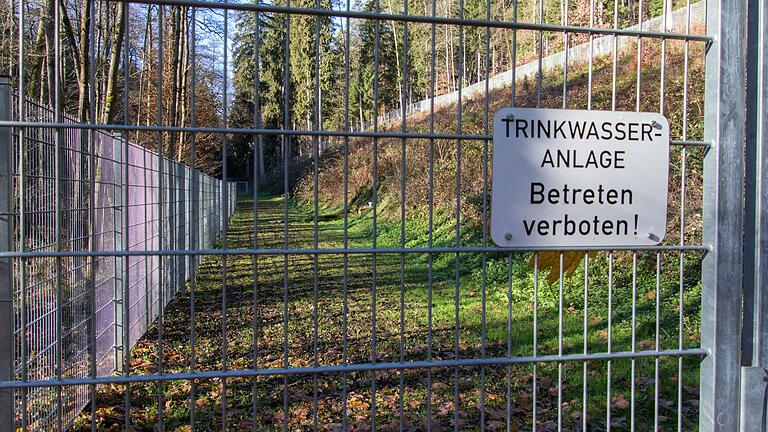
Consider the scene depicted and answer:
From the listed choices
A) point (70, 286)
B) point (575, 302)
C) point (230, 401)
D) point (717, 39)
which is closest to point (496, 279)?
point (575, 302)

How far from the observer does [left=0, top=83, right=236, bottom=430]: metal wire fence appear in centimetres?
259

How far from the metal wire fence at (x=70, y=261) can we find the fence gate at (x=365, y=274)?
0.10 feet

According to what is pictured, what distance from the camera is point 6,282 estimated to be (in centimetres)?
229

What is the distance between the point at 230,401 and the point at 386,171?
23.9 feet

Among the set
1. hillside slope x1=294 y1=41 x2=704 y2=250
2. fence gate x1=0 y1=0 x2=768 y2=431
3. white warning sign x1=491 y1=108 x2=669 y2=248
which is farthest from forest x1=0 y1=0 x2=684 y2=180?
hillside slope x1=294 y1=41 x2=704 y2=250

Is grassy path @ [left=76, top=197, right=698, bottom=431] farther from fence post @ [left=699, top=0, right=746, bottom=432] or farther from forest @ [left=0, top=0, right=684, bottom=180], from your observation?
forest @ [left=0, top=0, right=684, bottom=180]

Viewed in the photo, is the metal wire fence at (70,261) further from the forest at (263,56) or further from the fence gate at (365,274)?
the forest at (263,56)

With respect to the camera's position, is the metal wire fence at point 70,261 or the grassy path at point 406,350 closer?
the metal wire fence at point 70,261

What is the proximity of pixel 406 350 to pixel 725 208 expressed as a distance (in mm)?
4828

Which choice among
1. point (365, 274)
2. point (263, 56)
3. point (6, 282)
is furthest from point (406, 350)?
point (365, 274)

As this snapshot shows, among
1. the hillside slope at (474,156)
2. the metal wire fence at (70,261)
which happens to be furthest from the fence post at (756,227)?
the hillside slope at (474,156)

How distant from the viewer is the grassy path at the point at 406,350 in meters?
4.95

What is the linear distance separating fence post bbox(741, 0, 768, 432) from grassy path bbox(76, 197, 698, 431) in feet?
1.48

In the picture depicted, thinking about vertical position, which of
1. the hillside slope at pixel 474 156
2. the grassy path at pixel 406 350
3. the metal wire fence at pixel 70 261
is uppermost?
the hillside slope at pixel 474 156
